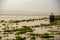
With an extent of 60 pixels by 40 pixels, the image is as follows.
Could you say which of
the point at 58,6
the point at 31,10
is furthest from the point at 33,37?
the point at 58,6

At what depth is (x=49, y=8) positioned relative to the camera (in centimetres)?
265

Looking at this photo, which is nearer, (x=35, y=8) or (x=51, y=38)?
(x=51, y=38)

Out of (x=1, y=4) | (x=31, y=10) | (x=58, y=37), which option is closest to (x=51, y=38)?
(x=58, y=37)

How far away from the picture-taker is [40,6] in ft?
8.70

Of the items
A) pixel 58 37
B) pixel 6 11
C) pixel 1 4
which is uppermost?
pixel 1 4

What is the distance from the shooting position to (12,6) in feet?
8.62

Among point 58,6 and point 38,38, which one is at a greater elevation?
point 58,6

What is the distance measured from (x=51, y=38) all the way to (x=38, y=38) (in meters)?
0.11

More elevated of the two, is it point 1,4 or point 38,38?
point 1,4

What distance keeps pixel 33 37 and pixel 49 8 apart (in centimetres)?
182

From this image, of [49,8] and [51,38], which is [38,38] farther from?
[49,8]

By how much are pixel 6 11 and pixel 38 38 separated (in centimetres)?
178

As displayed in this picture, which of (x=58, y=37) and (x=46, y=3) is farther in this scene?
(x=46, y=3)

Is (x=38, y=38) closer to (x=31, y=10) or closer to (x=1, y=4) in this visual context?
(x=31, y=10)
